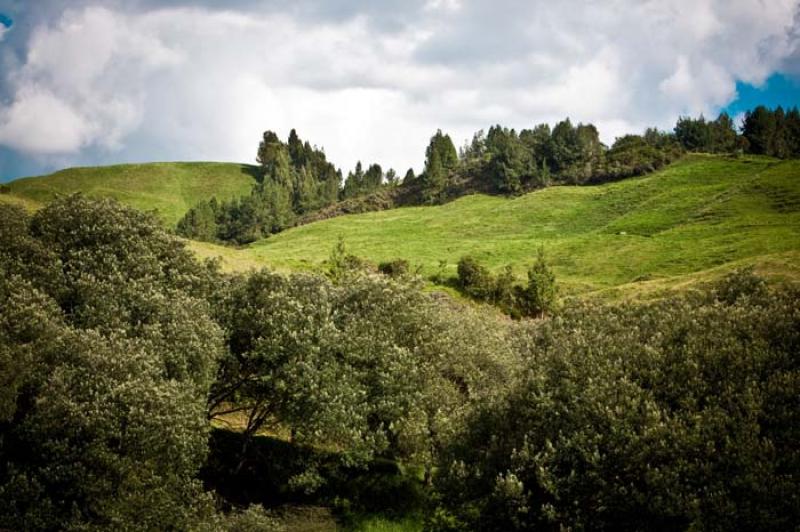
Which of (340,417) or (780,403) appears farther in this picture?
(340,417)

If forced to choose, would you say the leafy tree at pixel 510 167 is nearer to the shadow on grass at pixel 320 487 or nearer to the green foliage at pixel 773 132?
the green foliage at pixel 773 132

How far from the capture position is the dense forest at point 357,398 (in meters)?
17.6

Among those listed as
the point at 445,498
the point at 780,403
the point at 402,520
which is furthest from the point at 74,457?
the point at 780,403

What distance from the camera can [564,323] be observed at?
26.9 m

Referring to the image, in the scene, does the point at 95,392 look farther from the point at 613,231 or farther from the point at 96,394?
the point at 613,231

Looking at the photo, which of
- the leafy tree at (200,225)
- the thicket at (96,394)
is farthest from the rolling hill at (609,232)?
the thicket at (96,394)

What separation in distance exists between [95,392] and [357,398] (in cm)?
1206

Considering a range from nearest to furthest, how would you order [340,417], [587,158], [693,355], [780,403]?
[780,403]
[693,355]
[340,417]
[587,158]

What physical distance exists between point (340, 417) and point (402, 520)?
23.8 ft

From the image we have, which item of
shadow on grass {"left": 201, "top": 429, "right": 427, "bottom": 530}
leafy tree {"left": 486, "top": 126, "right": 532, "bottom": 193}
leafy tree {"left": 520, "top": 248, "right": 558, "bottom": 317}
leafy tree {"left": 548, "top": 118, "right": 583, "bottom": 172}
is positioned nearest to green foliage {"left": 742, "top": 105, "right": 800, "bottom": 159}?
leafy tree {"left": 548, "top": 118, "right": 583, "bottom": 172}

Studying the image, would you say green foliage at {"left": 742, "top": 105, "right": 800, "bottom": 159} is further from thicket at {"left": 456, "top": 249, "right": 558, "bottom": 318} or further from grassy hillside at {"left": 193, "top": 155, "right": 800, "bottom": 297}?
thicket at {"left": 456, "top": 249, "right": 558, "bottom": 318}

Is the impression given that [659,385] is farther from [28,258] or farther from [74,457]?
[28,258]

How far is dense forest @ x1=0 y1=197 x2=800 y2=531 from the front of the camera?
17.6 m

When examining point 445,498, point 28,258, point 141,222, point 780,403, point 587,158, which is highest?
point 587,158
